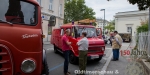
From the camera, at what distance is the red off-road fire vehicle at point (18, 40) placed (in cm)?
296

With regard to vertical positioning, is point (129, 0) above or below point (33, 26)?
above

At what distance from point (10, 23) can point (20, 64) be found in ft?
2.63

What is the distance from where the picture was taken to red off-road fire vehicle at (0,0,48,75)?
2.96 metres

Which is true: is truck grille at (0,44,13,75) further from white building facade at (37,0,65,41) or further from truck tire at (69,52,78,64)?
white building facade at (37,0,65,41)

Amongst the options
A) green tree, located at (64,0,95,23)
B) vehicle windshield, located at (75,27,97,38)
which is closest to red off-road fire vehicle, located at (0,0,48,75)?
vehicle windshield, located at (75,27,97,38)

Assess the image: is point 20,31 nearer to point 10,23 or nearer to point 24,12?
point 10,23

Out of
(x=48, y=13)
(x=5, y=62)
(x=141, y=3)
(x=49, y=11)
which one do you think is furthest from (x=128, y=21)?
(x=5, y=62)

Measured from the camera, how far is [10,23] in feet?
10.7

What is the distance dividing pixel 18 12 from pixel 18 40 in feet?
2.43

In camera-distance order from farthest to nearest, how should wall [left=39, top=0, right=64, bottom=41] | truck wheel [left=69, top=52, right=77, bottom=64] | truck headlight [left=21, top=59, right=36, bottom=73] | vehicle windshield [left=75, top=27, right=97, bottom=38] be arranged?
wall [left=39, top=0, right=64, bottom=41]
vehicle windshield [left=75, top=27, right=97, bottom=38]
truck wheel [left=69, top=52, right=77, bottom=64]
truck headlight [left=21, top=59, right=36, bottom=73]

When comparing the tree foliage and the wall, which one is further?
the wall

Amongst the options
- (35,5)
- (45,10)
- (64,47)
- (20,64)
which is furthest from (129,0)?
(45,10)

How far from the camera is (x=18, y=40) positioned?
314 centimetres

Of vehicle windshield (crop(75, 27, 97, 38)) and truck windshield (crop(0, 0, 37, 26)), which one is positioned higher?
truck windshield (crop(0, 0, 37, 26))
